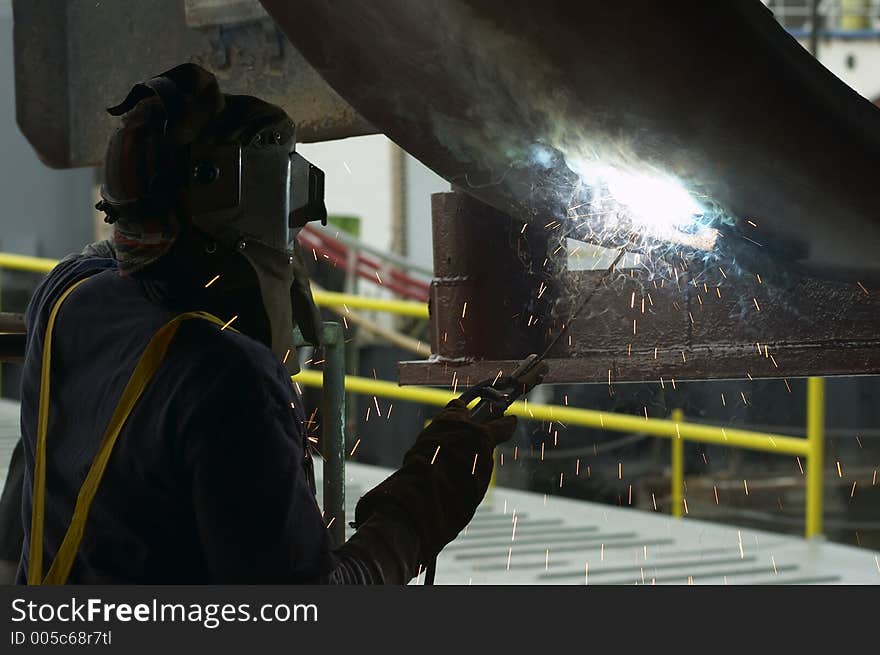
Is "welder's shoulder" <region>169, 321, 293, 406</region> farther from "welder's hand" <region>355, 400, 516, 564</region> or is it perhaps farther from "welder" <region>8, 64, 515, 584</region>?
"welder's hand" <region>355, 400, 516, 564</region>

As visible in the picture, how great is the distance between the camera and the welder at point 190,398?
A: 4.20 feet

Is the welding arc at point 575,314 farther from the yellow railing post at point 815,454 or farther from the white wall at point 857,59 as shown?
A: the white wall at point 857,59

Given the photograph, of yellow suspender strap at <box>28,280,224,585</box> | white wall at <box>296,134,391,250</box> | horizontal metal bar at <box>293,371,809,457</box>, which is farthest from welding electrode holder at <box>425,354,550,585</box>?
white wall at <box>296,134,391,250</box>

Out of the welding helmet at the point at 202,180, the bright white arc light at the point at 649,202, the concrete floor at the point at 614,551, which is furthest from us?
the concrete floor at the point at 614,551

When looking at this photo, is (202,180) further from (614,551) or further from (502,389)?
(614,551)

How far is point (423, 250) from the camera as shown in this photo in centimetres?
1063

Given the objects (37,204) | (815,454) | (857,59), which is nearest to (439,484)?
(815,454)

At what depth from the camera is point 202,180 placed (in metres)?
1.40

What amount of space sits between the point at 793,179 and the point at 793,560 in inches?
102

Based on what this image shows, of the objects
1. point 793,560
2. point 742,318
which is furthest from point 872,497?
point 742,318

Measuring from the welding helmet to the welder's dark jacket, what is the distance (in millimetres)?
98

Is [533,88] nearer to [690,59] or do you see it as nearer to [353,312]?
[690,59]

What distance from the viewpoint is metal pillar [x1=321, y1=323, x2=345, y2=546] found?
201 centimetres

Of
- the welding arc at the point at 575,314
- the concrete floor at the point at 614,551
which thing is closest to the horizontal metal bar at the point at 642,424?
the concrete floor at the point at 614,551
